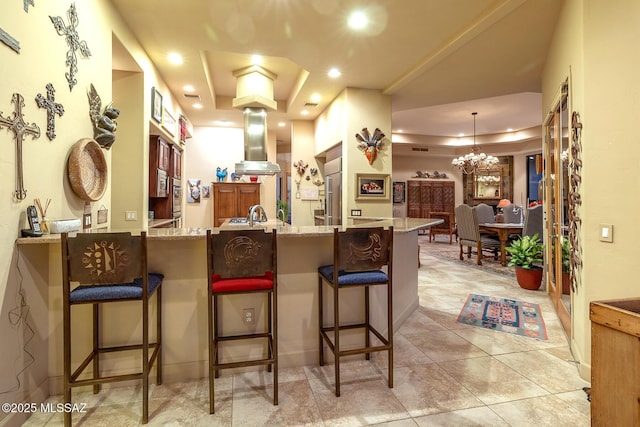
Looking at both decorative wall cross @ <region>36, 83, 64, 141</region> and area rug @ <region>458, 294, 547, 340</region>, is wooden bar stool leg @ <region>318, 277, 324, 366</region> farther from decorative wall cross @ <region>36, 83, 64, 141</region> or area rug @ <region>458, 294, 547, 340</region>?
decorative wall cross @ <region>36, 83, 64, 141</region>

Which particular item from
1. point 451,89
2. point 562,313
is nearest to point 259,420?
point 562,313

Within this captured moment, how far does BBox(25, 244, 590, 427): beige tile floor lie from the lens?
1.84 meters

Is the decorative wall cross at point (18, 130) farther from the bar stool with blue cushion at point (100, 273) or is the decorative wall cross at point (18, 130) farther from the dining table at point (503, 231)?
the dining table at point (503, 231)

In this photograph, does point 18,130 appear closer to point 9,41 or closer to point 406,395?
point 9,41

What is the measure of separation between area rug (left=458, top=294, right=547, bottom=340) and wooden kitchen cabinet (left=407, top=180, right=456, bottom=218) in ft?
23.7

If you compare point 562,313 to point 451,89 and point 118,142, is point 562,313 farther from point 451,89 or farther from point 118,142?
point 118,142

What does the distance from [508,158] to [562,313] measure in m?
8.74

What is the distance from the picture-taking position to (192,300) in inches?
89.1

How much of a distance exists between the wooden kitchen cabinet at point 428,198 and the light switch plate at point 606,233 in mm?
8959

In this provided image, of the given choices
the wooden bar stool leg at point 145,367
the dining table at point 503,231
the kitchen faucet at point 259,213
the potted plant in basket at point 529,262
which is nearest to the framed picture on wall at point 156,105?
the kitchen faucet at point 259,213

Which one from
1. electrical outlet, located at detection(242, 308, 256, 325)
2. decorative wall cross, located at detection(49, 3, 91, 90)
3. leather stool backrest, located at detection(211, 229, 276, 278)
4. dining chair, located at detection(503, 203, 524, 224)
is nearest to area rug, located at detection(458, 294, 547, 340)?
electrical outlet, located at detection(242, 308, 256, 325)

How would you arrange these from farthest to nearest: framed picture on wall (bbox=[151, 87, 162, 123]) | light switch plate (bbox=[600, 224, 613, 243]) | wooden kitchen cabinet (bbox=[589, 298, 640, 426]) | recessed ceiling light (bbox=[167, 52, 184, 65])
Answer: framed picture on wall (bbox=[151, 87, 162, 123])
recessed ceiling light (bbox=[167, 52, 184, 65])
light switch plate (bbox=[600, 224, 613, 243])
wooden kitchen cabinet (bbox=[589, 298, 640, 426])

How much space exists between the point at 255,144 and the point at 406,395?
4.14m

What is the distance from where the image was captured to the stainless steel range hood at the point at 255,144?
4.98 m
